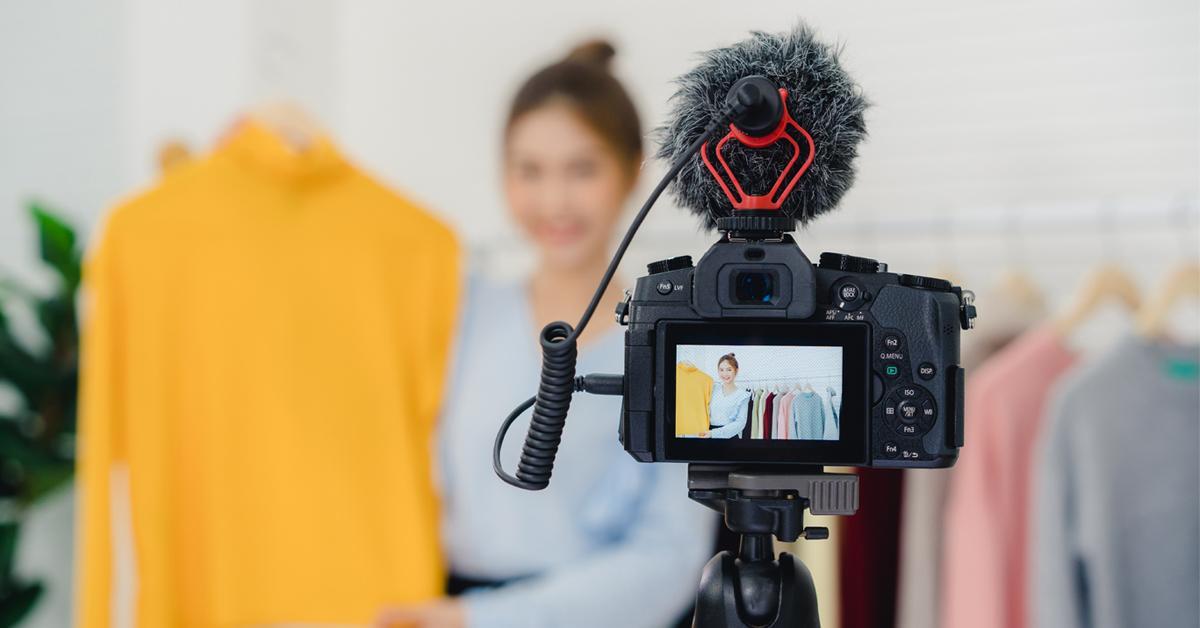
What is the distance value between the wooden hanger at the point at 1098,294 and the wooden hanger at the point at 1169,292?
0.07 metres

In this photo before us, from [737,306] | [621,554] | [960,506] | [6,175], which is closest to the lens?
[737,306]

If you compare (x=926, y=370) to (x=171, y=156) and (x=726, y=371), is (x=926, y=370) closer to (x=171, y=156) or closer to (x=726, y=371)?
(x=726, y=371)

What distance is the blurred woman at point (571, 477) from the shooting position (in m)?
1.11

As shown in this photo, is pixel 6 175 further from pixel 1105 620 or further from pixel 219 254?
pixel 1105 620

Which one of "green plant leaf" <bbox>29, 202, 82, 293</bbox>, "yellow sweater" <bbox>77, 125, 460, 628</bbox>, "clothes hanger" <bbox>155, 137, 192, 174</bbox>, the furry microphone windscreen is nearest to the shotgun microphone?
the furry microphone windscreen

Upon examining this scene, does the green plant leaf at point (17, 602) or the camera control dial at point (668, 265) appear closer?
the camera control dial at point (668, 265)

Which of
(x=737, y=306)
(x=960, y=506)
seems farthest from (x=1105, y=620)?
(x=737, y=306)

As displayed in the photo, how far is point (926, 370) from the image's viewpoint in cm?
55

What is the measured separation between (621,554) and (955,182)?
830 millimetres

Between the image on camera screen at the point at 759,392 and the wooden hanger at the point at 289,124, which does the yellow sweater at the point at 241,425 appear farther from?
the image on camera screen at the point at 759,392

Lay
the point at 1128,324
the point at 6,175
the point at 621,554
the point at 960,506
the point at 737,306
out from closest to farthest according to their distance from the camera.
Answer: the point at 737,306, the point at 621,554, the point at 960,506, the point at 1128,324, the point at 6,175

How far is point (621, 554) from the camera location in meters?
1.14

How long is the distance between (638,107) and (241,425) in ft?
2.26

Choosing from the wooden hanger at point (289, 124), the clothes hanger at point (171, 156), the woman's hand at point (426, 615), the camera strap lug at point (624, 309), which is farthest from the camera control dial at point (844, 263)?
the clothes hanger at point (171, 156)
